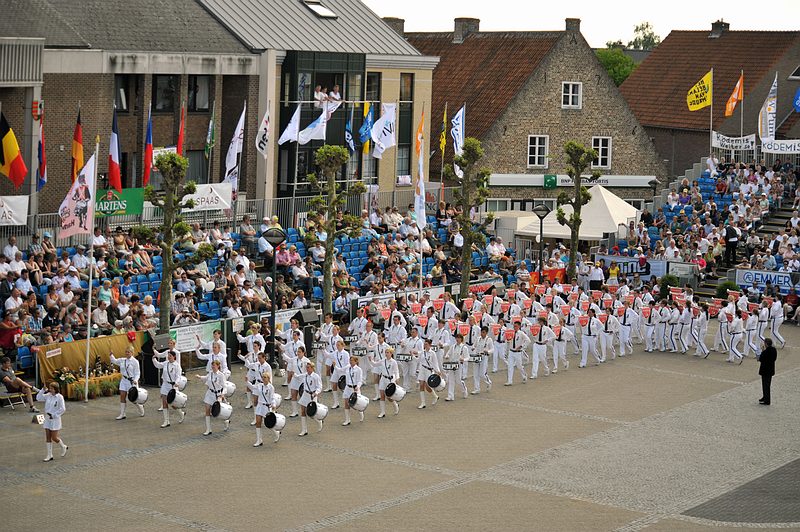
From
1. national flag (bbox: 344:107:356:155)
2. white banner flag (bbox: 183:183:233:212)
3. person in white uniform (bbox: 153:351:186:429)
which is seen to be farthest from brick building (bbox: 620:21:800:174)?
person in white uniform (bbox: 153:351:186:429)

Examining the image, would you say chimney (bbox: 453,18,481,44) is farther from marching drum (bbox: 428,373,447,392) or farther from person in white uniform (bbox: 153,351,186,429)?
person in white uniform (bbox: 153,351,186,429)

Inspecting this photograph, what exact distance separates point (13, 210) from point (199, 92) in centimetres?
1000

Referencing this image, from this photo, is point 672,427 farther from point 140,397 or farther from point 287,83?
point 287,83

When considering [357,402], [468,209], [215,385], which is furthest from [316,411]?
[468,209]

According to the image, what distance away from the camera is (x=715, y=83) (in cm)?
6359

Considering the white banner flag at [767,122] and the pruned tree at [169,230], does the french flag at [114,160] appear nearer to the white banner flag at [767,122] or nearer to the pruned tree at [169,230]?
the pruned tree at [169,230]

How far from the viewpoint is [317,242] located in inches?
1575

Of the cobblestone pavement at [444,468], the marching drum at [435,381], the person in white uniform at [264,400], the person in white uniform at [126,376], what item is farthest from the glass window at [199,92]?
the person in white uniform at [264,400]

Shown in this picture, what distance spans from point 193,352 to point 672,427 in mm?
11461

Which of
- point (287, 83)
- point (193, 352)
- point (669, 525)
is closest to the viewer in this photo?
point (669, 525)

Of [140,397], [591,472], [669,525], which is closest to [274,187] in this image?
[140,397]

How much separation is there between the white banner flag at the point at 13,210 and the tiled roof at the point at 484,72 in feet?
78.0

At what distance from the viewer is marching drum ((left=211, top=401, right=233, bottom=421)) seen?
2717 centimetres

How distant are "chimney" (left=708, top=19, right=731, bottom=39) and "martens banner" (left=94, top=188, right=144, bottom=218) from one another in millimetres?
35252
